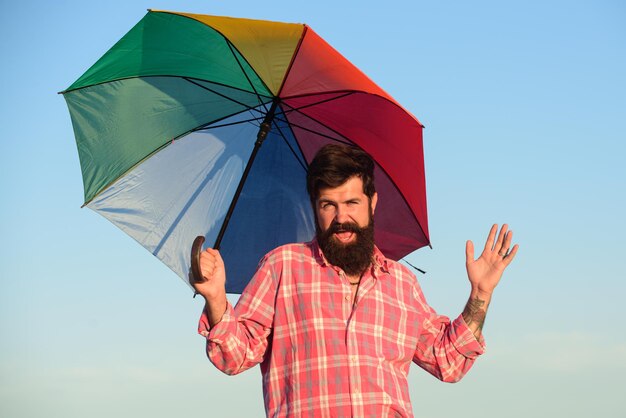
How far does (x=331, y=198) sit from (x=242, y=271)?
4.34 feet

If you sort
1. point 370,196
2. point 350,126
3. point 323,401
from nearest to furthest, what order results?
point 323,401, point 370,196, point 350,126

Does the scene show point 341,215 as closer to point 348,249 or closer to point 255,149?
point 348,249

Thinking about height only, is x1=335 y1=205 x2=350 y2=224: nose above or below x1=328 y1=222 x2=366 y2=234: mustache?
above

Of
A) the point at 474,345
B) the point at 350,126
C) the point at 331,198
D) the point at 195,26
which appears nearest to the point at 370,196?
the point at 331,198

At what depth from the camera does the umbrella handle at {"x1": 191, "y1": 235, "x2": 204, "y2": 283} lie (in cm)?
509

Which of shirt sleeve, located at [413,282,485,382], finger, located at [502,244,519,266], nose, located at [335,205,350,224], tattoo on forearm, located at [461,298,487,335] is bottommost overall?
shirt sleeve, located at [413,282,485,382]

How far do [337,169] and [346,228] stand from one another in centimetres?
42

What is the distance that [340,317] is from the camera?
5586mm

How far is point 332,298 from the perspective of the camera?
566 cm

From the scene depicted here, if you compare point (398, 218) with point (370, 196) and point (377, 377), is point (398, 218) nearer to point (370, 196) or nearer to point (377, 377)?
point (370, 196)

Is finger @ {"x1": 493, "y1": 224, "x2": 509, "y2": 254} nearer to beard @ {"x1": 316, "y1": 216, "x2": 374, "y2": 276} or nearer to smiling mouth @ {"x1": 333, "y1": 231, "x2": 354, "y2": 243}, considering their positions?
beard @ {"x1": 316, "y1": 216, "x2": 374, "y2": 276}

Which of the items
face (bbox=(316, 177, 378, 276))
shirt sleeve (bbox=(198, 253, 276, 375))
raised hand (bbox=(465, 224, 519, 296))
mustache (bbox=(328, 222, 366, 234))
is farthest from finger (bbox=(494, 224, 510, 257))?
shirt sleeve (bbox=(198, 253, 276, 375))

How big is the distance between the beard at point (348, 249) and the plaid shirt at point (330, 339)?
0.06 m

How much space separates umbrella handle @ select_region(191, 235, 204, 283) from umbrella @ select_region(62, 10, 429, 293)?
1206 millimetres
